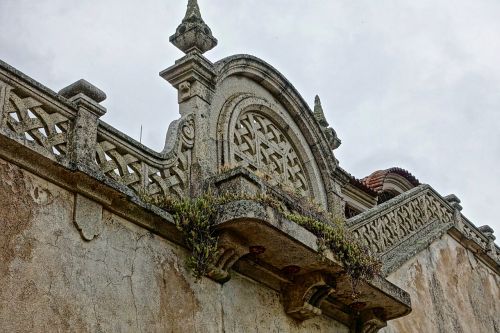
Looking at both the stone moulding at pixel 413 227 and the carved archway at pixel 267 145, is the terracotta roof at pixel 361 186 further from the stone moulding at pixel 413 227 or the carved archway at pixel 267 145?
the carved archway at pixel 267 145

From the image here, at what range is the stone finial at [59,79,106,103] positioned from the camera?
7695 mm

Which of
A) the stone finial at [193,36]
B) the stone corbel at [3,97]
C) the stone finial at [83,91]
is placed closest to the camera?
the stone corbel at [3,97]

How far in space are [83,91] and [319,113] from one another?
560cm

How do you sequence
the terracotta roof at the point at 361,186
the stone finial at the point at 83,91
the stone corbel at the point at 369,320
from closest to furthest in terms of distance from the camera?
the stone finial at the point at 83,91
the stone corbel at the point at 369,320
the terracotta roof at the point at 361,186

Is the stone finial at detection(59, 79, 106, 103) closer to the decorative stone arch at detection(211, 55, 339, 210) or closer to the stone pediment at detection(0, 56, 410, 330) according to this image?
the stone pediment at detection(0, 56, 410, 330)

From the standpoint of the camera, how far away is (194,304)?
8.13 meters

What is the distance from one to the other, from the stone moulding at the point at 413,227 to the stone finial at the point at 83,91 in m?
4.33

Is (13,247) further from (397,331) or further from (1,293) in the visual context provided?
(397,331)

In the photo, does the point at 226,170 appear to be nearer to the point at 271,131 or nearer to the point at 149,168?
the point at 149,168

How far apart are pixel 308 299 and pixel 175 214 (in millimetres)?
2161

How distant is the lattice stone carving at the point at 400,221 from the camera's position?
11430 millimetres

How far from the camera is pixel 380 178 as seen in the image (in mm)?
15906

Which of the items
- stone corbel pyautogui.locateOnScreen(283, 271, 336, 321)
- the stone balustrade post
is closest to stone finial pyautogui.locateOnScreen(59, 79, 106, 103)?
the stone balustrade post

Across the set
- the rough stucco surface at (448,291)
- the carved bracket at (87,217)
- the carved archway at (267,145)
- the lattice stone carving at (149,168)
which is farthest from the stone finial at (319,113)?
the carved bracket at (87,217)
